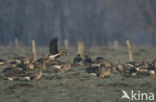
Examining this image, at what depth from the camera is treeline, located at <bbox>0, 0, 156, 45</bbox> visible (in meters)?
104

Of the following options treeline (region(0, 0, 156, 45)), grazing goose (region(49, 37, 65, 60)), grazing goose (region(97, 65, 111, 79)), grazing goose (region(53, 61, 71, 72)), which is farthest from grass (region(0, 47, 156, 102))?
treeline (region(0, 0, 156, 45))

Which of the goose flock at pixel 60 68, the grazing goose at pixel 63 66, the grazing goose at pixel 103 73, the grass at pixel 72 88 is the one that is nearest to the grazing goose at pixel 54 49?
the goose flock at pixel 60 68

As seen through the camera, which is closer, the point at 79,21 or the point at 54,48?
the point at 54,48

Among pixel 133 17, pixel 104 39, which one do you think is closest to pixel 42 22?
pixel 104 39

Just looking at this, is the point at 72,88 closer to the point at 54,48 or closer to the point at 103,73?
the point at 103,73

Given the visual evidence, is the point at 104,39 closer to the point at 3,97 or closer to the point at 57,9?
the point at 57,9

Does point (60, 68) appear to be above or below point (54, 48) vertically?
below

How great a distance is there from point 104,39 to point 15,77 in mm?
90520

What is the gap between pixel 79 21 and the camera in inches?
4365

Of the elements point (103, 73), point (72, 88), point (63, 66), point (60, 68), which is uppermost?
point (63, 66)

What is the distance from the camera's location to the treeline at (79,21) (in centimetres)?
10438

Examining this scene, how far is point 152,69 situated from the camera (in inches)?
848

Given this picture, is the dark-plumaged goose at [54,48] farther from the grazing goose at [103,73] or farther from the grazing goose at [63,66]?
the grazing goose at [103,73]

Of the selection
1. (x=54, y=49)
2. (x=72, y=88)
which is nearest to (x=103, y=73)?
(x=72, y=88)
